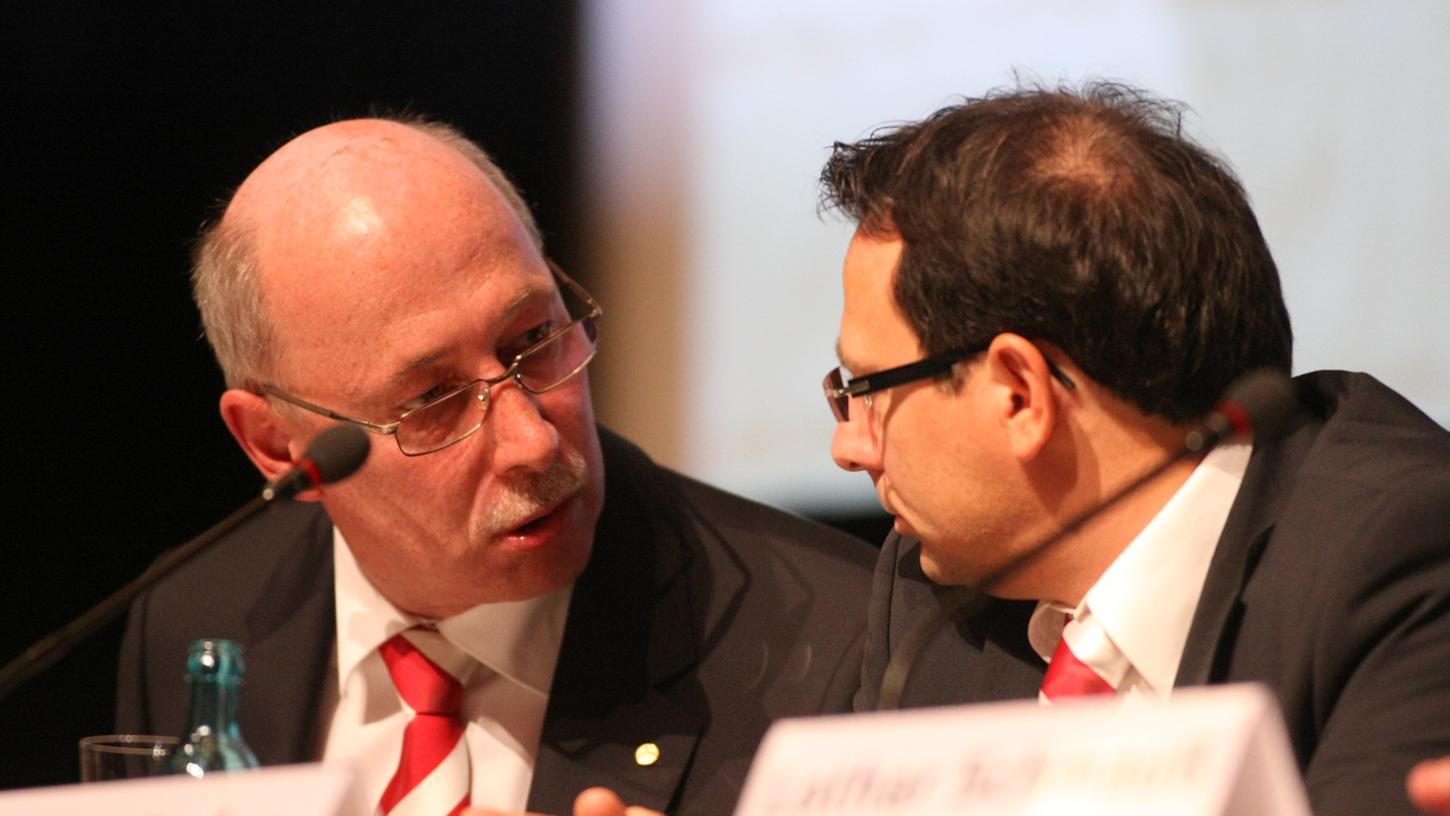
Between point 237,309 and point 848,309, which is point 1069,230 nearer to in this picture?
point 848,309

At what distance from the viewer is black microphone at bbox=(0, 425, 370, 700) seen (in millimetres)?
1688

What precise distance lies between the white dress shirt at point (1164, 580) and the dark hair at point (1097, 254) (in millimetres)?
99

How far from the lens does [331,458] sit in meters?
1.84

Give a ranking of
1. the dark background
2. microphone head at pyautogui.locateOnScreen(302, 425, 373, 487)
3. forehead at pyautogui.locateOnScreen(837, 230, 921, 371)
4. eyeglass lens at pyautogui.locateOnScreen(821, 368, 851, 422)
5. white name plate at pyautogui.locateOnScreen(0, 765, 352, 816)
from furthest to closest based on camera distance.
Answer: the dark background
eyeglass lens at pyautogui.locateOnScreen(821, 368, 851, 422)
forehead at pyautogui.locateOnScreen(837, 230, 921, 371)
microphone head at pyautogui.locateOnScreen(302, 425, 373, 487)
white name plate at pyautogui.locateOnScreen(0, 765, 352, 816)

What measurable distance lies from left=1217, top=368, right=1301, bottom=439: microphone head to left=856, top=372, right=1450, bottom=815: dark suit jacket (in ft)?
0.49

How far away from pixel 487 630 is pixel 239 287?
57 cm

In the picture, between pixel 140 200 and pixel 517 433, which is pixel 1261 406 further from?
pixel 140 200

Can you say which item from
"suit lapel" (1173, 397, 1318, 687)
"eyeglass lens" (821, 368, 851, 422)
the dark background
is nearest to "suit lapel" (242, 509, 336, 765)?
"eyeglass lens" (821, 368, 851, 422)

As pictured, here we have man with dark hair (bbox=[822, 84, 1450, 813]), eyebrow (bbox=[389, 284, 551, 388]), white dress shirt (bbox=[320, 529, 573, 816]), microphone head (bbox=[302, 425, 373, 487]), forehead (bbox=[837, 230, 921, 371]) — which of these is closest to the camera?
man with dark hair (bbox=[822, 84, 1450, 813])

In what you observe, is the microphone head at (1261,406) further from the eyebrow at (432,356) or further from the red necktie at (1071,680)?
the eyebrow at (432,356)

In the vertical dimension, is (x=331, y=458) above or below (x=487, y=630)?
above

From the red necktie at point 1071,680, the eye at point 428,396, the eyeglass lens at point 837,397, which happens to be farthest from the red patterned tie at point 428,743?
the red necktie at point 1071,680

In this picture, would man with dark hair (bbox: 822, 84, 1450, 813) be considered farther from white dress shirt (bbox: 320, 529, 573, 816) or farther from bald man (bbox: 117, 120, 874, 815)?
white dress shirt (bbox: 320, 529, 573, 816)

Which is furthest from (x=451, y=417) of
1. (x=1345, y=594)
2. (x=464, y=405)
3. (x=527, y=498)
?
(x=1345, y=594)
